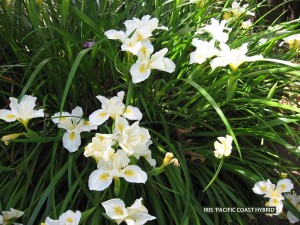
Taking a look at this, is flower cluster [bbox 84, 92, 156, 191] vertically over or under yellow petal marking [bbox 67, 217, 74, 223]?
over

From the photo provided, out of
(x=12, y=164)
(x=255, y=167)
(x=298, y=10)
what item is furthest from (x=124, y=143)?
(x=298, y=10)

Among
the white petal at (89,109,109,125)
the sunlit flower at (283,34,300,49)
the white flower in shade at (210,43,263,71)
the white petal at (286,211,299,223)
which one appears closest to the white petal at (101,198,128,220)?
the white petal at (89,109,109,125)

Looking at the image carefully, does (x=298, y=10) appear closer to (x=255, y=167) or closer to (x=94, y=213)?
(x=255, y=167)

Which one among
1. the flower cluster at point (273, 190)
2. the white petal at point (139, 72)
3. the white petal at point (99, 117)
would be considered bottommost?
the flower cluster at point (273, 190)

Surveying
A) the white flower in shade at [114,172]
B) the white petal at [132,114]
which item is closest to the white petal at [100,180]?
the white flower in shade at [114,172]

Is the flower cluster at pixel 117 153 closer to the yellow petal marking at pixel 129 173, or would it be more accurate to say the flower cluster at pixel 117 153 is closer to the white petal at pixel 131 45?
the yellow petal marking at pixel 129 173

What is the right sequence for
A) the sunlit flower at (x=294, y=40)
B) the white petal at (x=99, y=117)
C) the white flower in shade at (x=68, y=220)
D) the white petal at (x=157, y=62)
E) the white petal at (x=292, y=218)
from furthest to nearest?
the sunlit flower at (x=294, y=40) → the white petal at (x=292, y=218) → the white petal at (x=157, y=62) → the white petal at (x=99, y=117) → the white flower in shade at (x=68, y=220)

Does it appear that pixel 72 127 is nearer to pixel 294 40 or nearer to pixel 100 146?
pixel 100 146

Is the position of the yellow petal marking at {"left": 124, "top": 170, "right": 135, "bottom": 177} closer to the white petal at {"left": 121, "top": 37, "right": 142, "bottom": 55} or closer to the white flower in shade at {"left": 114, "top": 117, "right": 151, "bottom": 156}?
the white flower in shade at {"left": 114, "top": 117, "right": 151, "bottom": 156}
